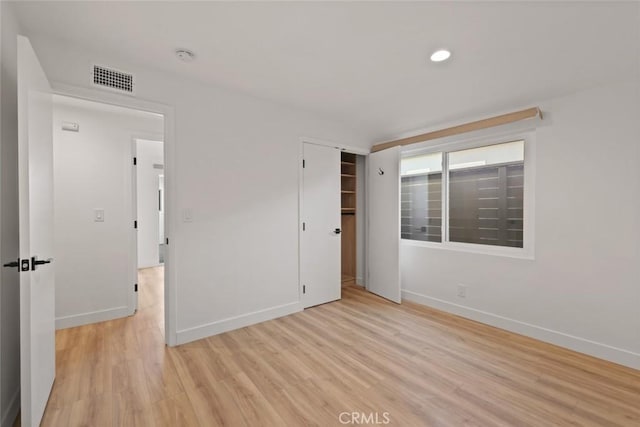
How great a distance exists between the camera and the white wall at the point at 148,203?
5762 millimetres

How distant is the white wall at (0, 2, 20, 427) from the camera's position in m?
1.52

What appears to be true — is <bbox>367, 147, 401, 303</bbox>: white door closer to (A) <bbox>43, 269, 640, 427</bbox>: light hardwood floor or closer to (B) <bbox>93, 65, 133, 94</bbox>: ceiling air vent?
(A) <bbox>43, 269, 640, 427</bbox>: light hardwood floor

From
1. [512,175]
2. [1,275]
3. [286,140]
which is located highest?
[286,140]

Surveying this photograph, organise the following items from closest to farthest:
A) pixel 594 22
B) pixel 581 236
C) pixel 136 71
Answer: pixel 594 22 < pixel 136 71 < pixel 581 236

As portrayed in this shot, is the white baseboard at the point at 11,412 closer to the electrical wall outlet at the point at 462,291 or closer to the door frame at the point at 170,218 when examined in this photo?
the door frame at the point at 170,218

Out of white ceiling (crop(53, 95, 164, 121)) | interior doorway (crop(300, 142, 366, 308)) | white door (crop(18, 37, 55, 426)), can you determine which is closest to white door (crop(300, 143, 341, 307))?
interior doorway (crop(300, 142, 366, 308))

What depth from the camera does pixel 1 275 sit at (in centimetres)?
152

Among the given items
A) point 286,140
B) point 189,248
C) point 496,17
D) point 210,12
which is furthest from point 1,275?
point 496,17

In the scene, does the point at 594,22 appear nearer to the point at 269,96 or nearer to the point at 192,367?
the point at 269,96

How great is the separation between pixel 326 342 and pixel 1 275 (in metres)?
2.33

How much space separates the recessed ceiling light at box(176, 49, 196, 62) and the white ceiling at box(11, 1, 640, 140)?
2.1 inches

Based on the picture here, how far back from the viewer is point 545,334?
265 cm

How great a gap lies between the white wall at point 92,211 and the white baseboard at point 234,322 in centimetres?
125

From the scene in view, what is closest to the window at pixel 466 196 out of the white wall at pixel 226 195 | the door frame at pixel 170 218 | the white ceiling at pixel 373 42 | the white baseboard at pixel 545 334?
the white ceiling at pixel 373 42
